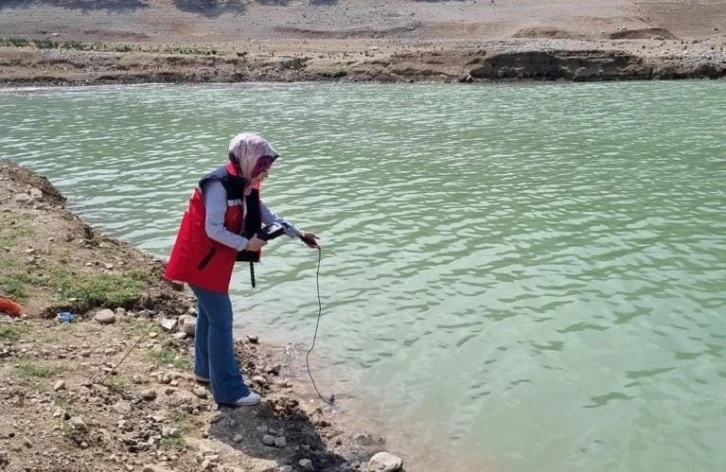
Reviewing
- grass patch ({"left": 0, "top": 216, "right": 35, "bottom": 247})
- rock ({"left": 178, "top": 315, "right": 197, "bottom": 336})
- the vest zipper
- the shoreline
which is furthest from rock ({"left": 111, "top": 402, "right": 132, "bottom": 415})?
the shoreline

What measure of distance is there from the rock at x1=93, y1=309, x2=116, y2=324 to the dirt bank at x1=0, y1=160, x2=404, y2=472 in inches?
0.5

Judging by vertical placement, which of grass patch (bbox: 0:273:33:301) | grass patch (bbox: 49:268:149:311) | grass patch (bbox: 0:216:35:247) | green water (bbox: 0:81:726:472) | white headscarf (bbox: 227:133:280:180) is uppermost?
white headscarf (bbox: 227:133:280:180)

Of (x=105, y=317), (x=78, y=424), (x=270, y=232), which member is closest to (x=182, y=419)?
(x=78, y=424)

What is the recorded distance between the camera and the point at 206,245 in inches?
223

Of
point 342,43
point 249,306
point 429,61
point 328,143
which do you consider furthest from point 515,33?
point 249,306

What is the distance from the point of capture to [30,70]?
4150 centimetres

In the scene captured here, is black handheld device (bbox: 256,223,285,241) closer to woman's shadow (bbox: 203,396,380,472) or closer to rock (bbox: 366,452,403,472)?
woman's shadow (bbox: 203,396,380,472)

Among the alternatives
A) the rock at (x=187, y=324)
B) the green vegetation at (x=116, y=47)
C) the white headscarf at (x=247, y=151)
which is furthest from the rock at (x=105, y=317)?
the green vegetation at (x=116, y=47)

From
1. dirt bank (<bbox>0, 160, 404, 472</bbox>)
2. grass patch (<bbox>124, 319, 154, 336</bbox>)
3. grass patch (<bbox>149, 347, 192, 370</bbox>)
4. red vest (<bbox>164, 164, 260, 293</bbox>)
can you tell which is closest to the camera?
dirt bank (<bbox>0, 160, 404, 472</bbox>)

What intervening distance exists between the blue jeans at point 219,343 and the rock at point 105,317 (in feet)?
5.72

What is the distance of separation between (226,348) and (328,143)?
14939 millimetres

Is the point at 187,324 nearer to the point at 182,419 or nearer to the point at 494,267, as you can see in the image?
the point at 182,419

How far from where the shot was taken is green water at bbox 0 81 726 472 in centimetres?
654

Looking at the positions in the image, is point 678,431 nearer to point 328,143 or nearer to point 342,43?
point 328,143
